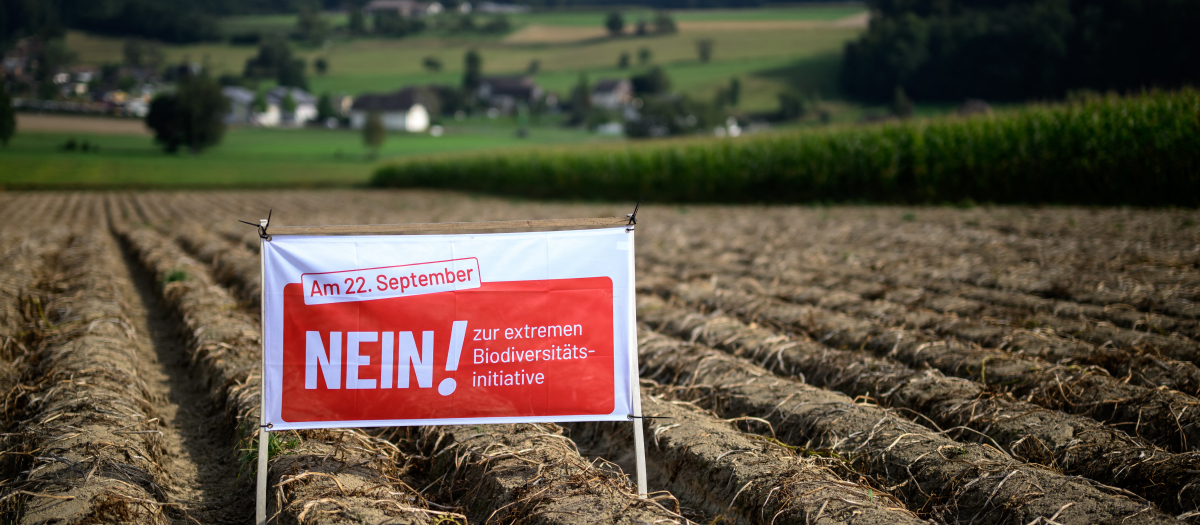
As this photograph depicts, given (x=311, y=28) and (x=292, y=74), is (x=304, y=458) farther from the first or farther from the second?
(x=311, y=28)

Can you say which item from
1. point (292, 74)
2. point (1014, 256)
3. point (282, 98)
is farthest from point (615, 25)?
point (1014, 256)

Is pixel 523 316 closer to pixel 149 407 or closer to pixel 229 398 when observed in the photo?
pixel 229 398

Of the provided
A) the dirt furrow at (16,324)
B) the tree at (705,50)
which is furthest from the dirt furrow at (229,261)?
the tree at (705,50)

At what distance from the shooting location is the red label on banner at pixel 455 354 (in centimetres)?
319

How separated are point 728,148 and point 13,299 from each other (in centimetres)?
1973

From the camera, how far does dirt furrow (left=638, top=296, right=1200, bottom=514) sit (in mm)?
3309

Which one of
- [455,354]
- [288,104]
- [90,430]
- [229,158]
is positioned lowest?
[229,158]

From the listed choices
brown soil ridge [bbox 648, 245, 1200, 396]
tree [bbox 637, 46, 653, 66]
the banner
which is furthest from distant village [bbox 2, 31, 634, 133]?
the banner

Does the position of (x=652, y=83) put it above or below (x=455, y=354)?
above

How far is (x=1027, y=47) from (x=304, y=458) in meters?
39.0

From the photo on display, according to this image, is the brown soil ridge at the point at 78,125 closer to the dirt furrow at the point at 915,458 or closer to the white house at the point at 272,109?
the white house at the point at 272,109

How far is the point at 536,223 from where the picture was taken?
10.6 feet

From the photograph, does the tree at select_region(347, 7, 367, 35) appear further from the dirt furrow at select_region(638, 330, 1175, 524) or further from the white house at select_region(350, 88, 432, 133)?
the dirt furrow at select_region(638, 330, 1175, 524)

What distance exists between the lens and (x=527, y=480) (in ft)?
11.0
